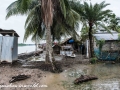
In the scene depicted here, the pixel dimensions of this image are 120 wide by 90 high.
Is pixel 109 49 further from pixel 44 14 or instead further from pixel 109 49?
pixel 44 14

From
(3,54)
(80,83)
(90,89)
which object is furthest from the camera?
(3,54)

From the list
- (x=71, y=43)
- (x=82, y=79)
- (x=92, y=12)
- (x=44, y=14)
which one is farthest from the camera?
(x=71, y=43)

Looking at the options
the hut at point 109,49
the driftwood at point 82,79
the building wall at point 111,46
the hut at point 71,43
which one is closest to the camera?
the driftwood at point 82,79

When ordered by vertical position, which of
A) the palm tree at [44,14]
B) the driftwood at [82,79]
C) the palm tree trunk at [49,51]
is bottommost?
the driftwood at [82,79]

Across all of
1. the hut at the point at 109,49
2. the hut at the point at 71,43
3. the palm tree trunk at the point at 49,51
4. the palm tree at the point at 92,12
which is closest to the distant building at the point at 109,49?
the hut at the point at 109,49

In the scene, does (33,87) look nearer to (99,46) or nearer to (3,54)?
(3,54)

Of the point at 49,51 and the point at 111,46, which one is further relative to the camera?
the point at 111,46

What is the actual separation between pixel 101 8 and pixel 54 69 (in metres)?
8.69

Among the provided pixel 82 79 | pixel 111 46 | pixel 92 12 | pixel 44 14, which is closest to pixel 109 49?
pixel 111 46

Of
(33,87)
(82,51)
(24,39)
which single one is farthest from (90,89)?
(82,51)

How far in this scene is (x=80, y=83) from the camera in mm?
8930

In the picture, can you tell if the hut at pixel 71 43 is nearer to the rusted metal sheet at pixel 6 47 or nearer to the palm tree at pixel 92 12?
the palm tree at pixel 92 12

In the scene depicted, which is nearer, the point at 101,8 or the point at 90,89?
the point at 90,89

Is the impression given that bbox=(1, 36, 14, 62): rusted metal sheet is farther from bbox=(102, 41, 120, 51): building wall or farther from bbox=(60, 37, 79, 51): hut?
bbox=(60, 37, 79, 51): hut
